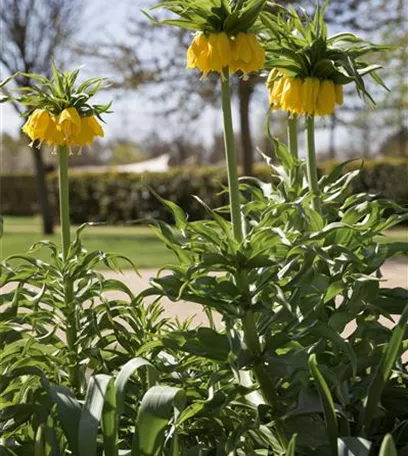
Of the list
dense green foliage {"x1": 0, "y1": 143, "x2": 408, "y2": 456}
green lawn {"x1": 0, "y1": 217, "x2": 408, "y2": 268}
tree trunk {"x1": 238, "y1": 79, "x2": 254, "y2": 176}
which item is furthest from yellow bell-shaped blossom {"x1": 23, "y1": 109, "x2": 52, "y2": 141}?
tree trunk {"x1": 238, "y1": 79, "x2": 254, "y2": 176}

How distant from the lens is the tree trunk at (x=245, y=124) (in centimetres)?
1452

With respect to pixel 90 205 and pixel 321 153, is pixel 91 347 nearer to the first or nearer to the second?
pixel 90 205

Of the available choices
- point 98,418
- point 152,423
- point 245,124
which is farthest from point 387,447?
point 245,124

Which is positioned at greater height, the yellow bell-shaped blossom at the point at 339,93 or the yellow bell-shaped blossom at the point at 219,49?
the yellow bell-shaped blossom at the point at 219,49

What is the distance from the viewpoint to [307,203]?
2.26 meters

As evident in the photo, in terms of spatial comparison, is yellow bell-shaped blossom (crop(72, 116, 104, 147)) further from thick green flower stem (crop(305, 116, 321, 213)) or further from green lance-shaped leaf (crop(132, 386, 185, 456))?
green lance-shaped leaf (crop(132, 386, 185, 456))

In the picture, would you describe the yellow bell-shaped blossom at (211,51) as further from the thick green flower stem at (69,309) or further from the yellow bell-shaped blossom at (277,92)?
the thick green flower stem at (69,309)

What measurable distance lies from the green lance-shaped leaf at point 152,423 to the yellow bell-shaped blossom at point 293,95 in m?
0.94

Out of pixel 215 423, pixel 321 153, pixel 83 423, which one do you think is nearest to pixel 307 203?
pixel 215 423

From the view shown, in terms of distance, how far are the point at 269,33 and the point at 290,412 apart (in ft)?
3.38

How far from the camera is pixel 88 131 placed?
8.21ft

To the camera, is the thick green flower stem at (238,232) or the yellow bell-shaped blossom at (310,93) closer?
the thick green flower stem at (238,232)

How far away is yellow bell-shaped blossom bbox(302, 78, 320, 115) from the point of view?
2.27 metres

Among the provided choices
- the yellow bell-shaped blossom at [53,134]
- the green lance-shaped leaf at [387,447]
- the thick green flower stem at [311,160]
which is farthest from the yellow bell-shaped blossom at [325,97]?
the green lance-shaped leaf at [387,447]
